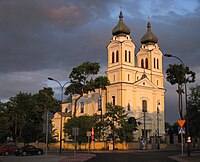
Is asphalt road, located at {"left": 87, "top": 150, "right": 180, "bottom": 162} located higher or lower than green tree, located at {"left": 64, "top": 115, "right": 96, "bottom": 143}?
lower

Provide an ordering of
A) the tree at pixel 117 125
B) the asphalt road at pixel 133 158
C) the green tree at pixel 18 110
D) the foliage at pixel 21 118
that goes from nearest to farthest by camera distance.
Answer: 1. the asphalt road at pixel 133 158
2. the tree at pixel 117 125
3. the foliage at pixel 21 118
4. the green tree at pixel 18 110

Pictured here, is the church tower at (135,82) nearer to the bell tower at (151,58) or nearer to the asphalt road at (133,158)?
the bell tower at (151,58)

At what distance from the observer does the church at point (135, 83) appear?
7531 centimetres

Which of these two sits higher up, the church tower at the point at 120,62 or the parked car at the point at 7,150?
the church tower at the point at 120,62

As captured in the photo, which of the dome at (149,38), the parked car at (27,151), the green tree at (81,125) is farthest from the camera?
the dome at (149,38)

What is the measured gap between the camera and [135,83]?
252 ft

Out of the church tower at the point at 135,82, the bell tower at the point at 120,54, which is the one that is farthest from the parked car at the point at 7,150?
the bell tower at the point at 120,54

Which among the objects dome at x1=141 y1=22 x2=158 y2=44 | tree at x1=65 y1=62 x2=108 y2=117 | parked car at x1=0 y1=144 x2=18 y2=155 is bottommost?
Answer: parked car at x1=0 y1=144 x2=18 y2=155

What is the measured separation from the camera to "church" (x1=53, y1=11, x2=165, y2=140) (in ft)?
247

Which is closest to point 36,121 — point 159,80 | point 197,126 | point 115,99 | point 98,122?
point 115,99

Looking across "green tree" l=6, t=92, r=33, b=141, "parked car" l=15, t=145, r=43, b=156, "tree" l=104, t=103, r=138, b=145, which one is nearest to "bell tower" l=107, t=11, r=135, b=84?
"tree" l=104, t=103, r=138, b=145

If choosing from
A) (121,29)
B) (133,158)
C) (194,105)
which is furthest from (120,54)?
(133,158)

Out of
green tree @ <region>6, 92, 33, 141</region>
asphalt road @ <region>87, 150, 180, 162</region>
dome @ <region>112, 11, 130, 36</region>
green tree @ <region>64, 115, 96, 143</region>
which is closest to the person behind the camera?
Result: asphalt road @ <region>87, 150, 180, 162</region>

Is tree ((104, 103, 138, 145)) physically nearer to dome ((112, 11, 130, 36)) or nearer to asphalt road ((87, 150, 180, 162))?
asphalt road ((87, 150, 180, 162))
